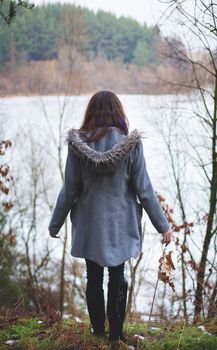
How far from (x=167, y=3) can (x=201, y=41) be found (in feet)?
6.04

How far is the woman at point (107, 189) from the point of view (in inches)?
102

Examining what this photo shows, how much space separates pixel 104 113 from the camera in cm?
260

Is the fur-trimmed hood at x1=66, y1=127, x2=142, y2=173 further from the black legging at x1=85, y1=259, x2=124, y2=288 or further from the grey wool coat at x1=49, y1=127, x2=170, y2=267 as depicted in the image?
the black legging at x1=85, y1=259, x2=124, y2=288

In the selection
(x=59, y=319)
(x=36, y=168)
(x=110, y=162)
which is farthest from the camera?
(x=36, y=168)

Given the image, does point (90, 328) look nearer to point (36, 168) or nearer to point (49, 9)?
point (36, 168)

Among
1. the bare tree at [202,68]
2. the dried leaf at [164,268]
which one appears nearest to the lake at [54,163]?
the bare tree at [202,68]

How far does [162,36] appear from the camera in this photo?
21.3 ft

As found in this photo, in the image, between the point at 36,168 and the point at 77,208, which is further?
the point at 36,168

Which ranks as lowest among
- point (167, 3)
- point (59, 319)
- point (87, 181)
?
point (59, 319)

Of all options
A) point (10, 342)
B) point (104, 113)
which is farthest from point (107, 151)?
point (10, 342)

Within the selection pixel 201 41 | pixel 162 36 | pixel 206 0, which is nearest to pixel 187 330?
pixel 206 0

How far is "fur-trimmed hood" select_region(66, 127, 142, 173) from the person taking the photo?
2510 millimetres

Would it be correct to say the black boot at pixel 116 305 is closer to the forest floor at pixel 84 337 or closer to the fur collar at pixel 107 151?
the forest floor at pixel 84 337

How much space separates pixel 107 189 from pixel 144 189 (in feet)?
0.77
